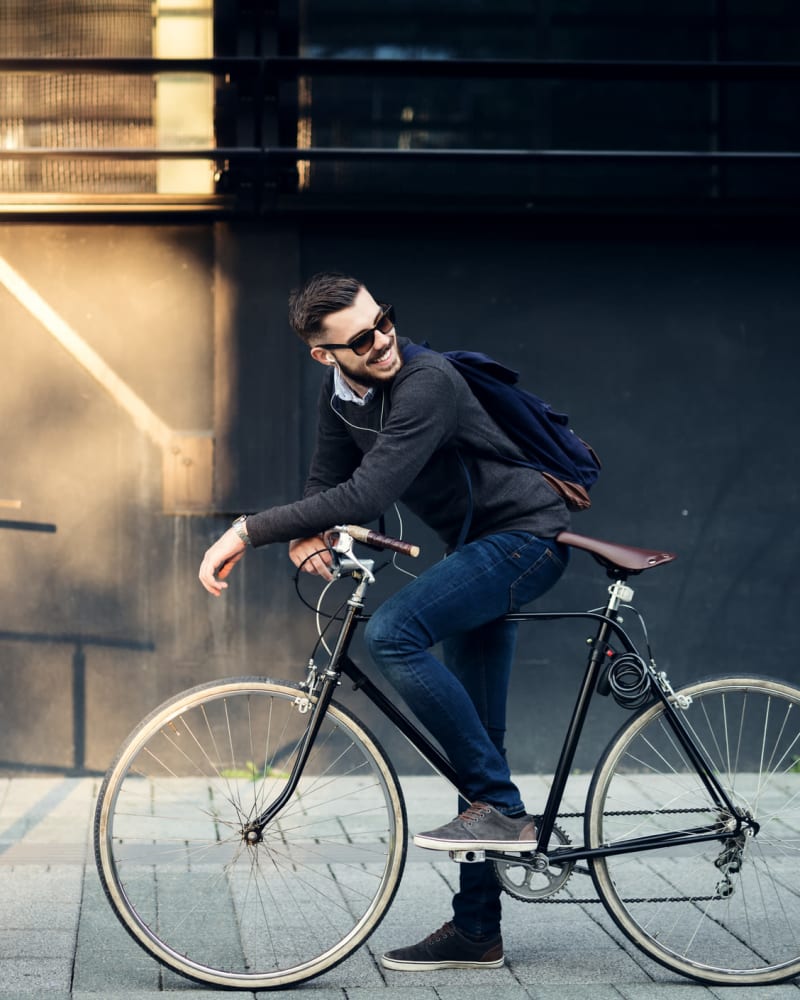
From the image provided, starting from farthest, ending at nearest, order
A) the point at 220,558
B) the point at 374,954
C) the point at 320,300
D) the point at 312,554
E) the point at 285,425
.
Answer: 1. the point at 285,425
2. the point at 374,954
3. the point at 312,554
4. the point at 320,300
5. the point at 220,558

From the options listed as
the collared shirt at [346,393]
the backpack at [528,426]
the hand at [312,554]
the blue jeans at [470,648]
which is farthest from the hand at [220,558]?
the backpack at [528,426]

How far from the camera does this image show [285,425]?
6188mm

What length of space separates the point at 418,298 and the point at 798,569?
2.21m

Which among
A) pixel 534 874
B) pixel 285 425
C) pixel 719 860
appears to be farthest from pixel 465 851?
pixel 285 425

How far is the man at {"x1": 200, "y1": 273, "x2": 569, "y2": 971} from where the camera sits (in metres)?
3.62

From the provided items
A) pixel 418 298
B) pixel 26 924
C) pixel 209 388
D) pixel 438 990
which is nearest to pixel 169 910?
pixel 26 924

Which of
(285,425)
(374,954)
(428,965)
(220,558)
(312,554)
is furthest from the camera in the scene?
(285,425)

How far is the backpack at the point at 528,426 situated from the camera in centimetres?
391

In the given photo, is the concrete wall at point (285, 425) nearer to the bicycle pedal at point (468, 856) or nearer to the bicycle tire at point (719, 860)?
the bicycle tire at point (719, 860)

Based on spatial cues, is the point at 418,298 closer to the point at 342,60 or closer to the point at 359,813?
the point at 342,60

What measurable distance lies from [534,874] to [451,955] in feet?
1.22

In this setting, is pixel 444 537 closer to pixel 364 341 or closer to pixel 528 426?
pixel 528 426

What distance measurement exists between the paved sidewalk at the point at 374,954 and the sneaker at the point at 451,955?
0.11 feet

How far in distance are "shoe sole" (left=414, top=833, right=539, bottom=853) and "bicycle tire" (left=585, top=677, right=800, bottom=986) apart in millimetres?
195
